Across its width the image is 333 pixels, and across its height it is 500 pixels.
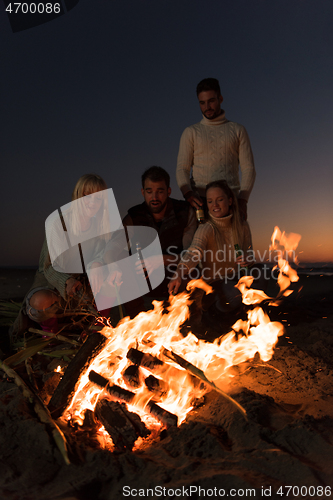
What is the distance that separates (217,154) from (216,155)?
17 millimetres

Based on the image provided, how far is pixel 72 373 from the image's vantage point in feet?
8.49

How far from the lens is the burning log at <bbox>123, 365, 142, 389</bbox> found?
8.03 ft

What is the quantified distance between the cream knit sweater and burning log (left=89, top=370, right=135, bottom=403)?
254 cm

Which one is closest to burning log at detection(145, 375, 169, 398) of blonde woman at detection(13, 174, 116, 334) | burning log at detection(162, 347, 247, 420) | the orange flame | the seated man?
the orange flame

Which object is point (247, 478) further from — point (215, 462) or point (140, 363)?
point (140, 363)

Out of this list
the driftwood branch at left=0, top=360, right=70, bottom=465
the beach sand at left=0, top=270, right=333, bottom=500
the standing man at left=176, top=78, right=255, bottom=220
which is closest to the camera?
the beach sand at left=0, top=270, right=333, bottom=500

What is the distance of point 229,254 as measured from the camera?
4.19 m

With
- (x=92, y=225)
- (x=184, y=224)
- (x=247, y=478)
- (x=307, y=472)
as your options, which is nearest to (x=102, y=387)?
(x=247, y=478)

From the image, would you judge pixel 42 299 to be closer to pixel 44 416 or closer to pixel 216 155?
pixel 44 416

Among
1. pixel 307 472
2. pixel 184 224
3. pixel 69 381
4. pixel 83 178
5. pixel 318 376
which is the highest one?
pixel 83 178

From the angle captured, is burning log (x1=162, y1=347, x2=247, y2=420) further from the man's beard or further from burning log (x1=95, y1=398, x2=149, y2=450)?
the man's beard

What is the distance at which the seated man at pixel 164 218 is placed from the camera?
409 centimetres

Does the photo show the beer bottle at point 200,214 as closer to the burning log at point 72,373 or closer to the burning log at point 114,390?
the burning log at point 72,373

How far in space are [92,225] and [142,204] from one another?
82 centimetres
